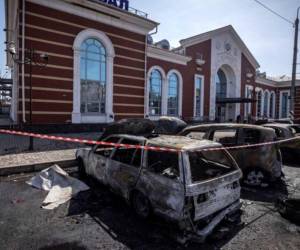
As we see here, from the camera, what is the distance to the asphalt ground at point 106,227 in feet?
11.2

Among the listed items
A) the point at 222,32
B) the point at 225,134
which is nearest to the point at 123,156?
the point at 225,134

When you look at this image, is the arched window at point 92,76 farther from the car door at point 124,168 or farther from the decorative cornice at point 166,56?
the car door at point 124,168

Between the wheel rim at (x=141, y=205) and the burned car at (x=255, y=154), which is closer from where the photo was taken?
the wheel rim at (x=141, y=205)

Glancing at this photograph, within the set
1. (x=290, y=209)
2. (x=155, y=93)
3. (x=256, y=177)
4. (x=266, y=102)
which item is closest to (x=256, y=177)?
(x=256, y=177)

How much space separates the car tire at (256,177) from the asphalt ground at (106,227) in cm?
74

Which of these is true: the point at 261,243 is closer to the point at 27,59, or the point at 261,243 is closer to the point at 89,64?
the point at 27,59

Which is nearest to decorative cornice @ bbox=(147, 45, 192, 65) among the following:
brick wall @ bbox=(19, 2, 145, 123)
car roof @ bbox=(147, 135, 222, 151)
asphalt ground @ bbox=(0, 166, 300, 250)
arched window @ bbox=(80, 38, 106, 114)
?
brick wall @ bbox=(19, 2, 145, 123)

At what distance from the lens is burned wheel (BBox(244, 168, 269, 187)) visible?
6.04 m

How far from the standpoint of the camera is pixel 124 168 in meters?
4.64

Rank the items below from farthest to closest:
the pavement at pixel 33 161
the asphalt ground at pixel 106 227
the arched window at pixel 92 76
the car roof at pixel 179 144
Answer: the arched window at pixel 92 76 < the pavement at pixel 33 161 < the car roof at pixel 179 144 < the asphalt ground at pixel 106 227

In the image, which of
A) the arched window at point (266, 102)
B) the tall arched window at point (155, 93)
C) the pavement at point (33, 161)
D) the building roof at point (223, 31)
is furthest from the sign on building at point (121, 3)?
the arched window at point (266, 102)

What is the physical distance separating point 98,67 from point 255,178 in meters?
12.8

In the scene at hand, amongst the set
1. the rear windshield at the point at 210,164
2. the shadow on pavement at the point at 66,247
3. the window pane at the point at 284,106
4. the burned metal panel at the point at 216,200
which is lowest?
the shadow on pavement at the point at 66,247

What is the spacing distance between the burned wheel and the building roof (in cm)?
1961
